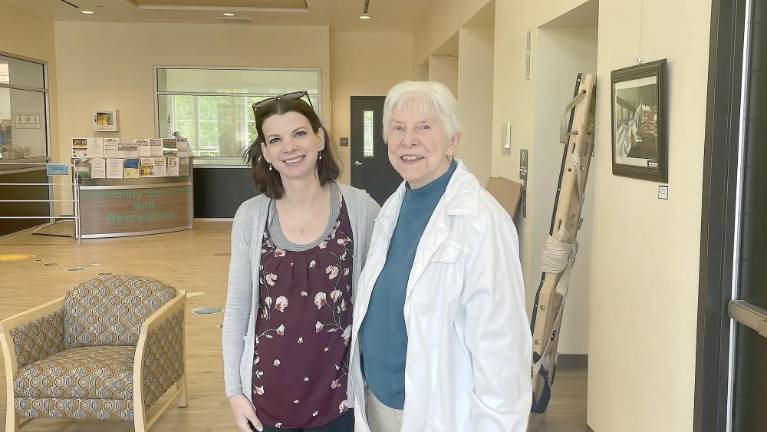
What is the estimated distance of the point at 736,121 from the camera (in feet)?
7.70

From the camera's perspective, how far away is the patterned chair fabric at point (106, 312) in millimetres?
3846

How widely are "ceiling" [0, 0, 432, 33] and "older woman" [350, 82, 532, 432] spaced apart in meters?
9.21

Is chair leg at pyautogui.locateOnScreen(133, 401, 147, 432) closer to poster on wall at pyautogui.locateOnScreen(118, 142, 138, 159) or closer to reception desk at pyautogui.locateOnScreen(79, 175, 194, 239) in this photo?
reception desk at pyautogui.locateOnScreen(79, 175, 194, 239)

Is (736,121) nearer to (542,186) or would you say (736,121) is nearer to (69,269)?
(542,186)

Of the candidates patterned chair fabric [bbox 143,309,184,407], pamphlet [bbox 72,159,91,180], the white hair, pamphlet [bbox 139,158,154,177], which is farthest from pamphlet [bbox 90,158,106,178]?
the white hair

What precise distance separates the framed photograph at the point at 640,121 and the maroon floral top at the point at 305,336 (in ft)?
5.04

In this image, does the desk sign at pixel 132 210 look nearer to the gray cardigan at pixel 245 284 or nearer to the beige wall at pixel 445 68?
the beige wall at pixel 445 68

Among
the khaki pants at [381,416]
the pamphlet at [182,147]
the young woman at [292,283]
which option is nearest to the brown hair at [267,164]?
the young woman at [292,283]

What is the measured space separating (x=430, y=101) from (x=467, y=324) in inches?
21.2

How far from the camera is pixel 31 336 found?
3555mm

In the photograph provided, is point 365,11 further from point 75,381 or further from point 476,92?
point 75,381

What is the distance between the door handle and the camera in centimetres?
220

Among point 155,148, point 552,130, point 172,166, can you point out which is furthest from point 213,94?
point 552,130

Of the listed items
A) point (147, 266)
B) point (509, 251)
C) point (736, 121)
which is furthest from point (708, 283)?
point (147, 266)
